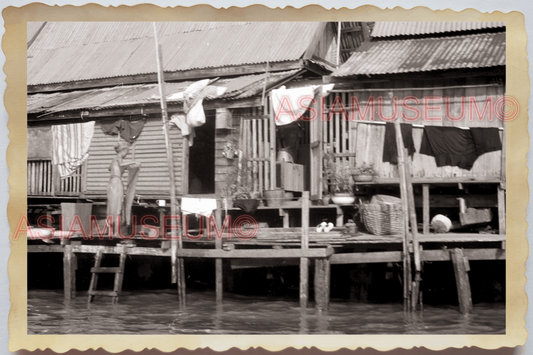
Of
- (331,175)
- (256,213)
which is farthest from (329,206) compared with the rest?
(256,213)

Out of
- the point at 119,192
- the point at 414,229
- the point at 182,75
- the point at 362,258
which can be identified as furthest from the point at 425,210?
the point at 119,192

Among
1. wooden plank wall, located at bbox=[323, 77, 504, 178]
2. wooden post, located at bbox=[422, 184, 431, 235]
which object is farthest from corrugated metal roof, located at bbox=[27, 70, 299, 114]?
wooden post, located at bbox=[422, 184, 431, 235]

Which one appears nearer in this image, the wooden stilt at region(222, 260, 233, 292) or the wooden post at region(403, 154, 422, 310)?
the wooden stilt at region(222, 260, 233, 292)

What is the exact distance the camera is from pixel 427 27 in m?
5.61

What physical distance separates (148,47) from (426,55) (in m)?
2.63

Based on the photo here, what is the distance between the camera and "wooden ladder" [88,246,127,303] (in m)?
5.83

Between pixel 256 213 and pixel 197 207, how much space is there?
0.57 m

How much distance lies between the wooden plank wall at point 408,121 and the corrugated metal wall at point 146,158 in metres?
1.49

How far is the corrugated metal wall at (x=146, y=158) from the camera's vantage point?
6156 millimetres

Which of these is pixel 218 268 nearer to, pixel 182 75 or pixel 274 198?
pixel 274 198

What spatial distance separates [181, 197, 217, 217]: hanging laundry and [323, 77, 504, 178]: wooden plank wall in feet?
4.30

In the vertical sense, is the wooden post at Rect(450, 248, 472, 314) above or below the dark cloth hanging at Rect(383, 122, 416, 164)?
below

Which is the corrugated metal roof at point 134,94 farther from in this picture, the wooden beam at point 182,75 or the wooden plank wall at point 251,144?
the wooden plank wall at point 251,144

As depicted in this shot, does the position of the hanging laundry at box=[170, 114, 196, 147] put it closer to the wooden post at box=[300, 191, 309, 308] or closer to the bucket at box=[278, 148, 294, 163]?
the bucket at box=[278, 148, 294, 163]
